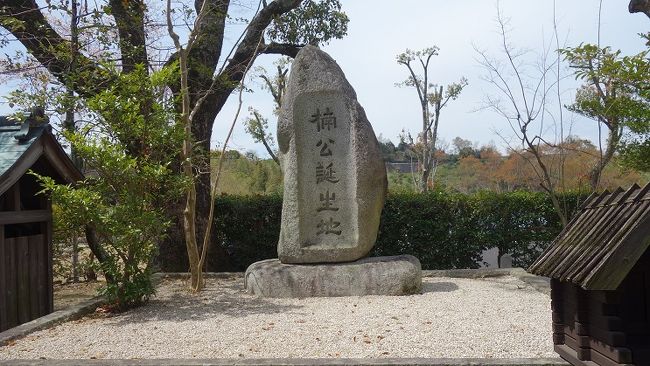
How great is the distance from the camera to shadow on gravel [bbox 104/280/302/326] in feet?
22.1

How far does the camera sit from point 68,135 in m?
6.97

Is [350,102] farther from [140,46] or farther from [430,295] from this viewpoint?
[140,46]

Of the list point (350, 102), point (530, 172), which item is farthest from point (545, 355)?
point (530, 172)

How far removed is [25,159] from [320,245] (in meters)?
3.90

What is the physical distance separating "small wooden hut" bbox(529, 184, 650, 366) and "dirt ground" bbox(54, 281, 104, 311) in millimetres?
7485

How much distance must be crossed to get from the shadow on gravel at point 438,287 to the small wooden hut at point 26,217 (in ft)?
16.2

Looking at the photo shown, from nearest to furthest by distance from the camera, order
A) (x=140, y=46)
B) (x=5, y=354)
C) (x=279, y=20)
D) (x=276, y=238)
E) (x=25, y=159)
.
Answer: (x=5, y=354) → (x=25, y=159) → (x=140, y=46) → (x=276, y=238) → (x=279, y=20)

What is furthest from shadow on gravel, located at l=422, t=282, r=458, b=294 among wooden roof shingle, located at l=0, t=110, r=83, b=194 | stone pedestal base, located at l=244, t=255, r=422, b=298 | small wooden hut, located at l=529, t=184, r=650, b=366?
wooden roof shingle, located at l=0, t=110, r=83, b=194

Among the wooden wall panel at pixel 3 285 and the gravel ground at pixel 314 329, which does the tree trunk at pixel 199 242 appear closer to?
the gravel ground at pixel 314 329

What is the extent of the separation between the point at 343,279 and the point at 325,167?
1.67 m

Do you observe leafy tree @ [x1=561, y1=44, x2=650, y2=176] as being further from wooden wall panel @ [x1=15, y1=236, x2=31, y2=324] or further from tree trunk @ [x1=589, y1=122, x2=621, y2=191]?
wooden wall panel @ [x1=15, y1=236, x2=31, y2=324]

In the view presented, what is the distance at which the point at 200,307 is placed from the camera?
734 centimetres

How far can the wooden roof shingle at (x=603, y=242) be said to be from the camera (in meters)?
2.89

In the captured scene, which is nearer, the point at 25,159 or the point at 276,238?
the point at 25,159
